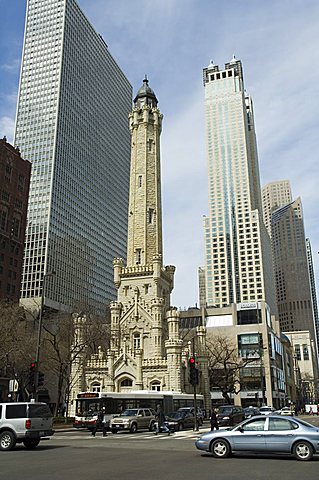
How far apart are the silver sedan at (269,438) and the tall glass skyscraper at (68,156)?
4206 inches

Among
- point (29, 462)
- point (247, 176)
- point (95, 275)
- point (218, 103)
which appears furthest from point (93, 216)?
point (29, 462)

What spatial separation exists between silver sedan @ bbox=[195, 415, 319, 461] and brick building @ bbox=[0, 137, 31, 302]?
78.0 m

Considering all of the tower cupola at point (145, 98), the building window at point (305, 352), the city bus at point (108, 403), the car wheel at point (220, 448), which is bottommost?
the car wheel at point (220, 448)

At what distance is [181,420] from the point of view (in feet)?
119

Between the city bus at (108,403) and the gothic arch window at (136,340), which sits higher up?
the gothic arch window at (136,340)

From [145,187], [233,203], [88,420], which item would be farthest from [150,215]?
[233,203]

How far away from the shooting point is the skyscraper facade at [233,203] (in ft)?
537

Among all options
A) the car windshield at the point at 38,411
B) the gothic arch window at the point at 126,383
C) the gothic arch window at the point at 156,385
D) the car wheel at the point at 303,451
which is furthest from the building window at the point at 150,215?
the car wheel at the point at 303,451

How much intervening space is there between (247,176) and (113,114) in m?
56.2

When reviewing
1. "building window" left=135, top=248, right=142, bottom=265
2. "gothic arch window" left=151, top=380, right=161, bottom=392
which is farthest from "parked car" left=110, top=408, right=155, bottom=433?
"building window" left=135, top=248, right=142, bottom=265

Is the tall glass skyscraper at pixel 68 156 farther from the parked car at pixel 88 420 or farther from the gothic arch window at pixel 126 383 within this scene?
the parked car at pixel 88 420

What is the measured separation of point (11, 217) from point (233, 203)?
326ft

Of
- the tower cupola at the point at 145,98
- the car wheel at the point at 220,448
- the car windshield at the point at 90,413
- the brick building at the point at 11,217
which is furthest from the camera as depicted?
the brick building at the point at 11,217

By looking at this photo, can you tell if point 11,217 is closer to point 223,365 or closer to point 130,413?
point 223,365
